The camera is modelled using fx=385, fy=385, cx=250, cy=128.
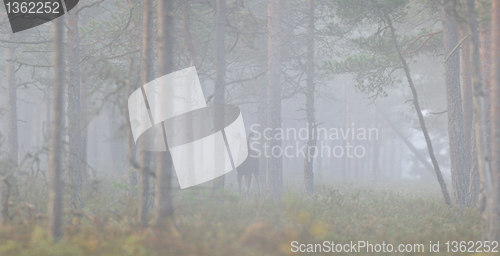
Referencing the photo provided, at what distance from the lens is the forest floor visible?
6426 millimetres

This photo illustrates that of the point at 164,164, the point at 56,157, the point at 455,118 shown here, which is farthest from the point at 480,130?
the point at 56,157

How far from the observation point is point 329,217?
9.51 m

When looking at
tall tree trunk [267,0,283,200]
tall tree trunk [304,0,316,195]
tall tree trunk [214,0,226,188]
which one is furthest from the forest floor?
tall tree trunk [304,0,316,195]

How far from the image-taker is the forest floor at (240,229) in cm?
643

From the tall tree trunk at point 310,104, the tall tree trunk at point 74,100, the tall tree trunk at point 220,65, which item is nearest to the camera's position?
the tall tree trunk at point 74,100

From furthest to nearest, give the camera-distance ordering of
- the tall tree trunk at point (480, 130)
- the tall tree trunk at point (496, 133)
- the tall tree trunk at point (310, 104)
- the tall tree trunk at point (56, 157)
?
the tall tree trunk at point (310, 104), the tall tree trunk at point (480, 130), the tall tree trunk at point (496, 133), the tall tree trunk at point (56, 157)

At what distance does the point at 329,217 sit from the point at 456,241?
9.11 feet

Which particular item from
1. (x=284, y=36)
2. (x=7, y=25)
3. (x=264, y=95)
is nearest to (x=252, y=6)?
(x=284, y=36)

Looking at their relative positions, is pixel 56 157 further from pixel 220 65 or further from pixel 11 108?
pixel 11 108

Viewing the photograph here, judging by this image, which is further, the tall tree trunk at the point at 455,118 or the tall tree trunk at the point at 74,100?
the tall tree trunk at the point at 455,118

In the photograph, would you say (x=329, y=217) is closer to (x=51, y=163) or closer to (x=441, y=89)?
(x=51, y=163)

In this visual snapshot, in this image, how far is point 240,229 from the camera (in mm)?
7664

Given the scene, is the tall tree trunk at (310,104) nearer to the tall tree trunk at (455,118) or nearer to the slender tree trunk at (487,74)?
the tall tree trunk at (455,118)

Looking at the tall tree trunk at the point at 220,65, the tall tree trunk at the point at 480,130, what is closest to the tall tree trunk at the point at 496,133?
the tall tree trunk at the point at 480,130
